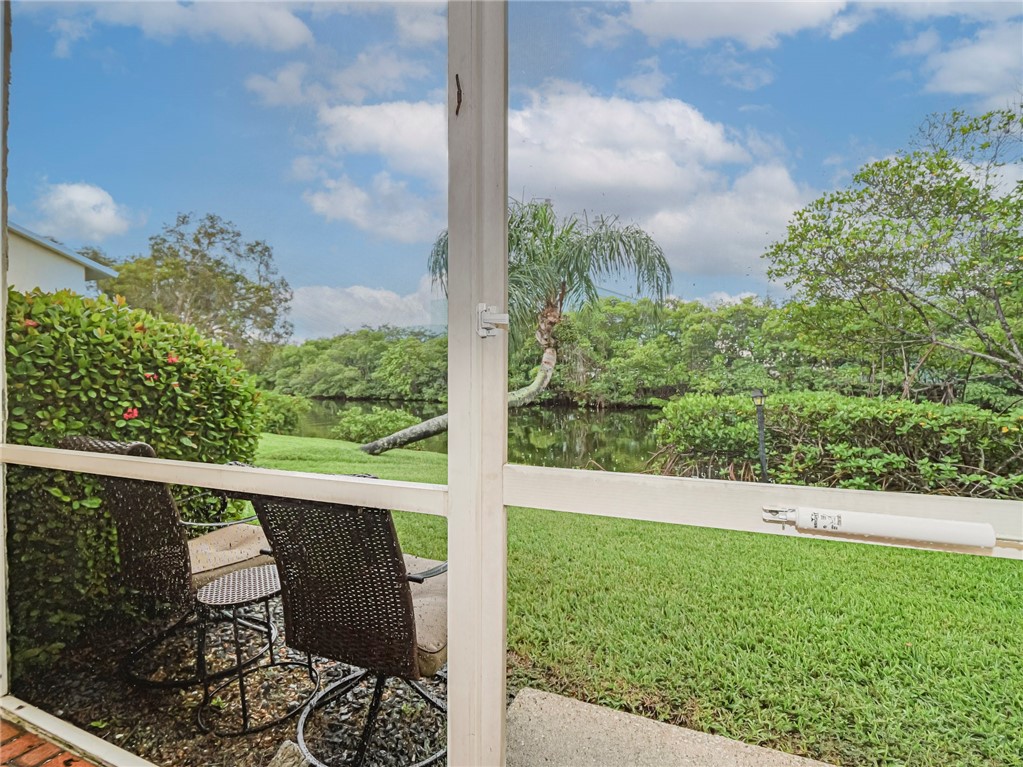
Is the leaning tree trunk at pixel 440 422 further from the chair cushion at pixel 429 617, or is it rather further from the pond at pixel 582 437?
the chair cushion at pixel 429 617

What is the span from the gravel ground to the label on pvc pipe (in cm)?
92

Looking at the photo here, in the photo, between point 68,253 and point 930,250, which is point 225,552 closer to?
point 68,253

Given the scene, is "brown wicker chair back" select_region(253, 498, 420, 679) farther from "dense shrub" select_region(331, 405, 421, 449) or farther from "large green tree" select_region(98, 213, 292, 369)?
"large green tree" select_region(98, 213, 292, 369)

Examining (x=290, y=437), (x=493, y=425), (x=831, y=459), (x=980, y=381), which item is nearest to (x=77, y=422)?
(x=290, y=437)

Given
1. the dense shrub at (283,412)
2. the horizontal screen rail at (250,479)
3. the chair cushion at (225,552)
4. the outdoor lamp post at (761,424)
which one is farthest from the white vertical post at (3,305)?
the outdoor lamp post at (761,424)

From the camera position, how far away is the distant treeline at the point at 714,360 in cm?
103

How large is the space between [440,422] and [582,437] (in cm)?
35

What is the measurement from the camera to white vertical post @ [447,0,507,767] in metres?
1.34

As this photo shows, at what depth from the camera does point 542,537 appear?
4.38ft

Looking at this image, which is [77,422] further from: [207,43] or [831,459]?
[831,459]

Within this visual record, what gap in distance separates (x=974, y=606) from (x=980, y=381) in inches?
15.1

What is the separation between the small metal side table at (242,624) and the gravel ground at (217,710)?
0.02 metres

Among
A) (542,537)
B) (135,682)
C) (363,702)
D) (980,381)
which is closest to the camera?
(980,381)

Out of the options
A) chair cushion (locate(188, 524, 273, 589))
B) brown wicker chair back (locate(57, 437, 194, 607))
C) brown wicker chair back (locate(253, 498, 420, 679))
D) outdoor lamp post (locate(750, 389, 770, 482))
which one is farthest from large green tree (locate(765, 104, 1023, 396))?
brown wicker chair back (locate(57, 437, 194, 607))
